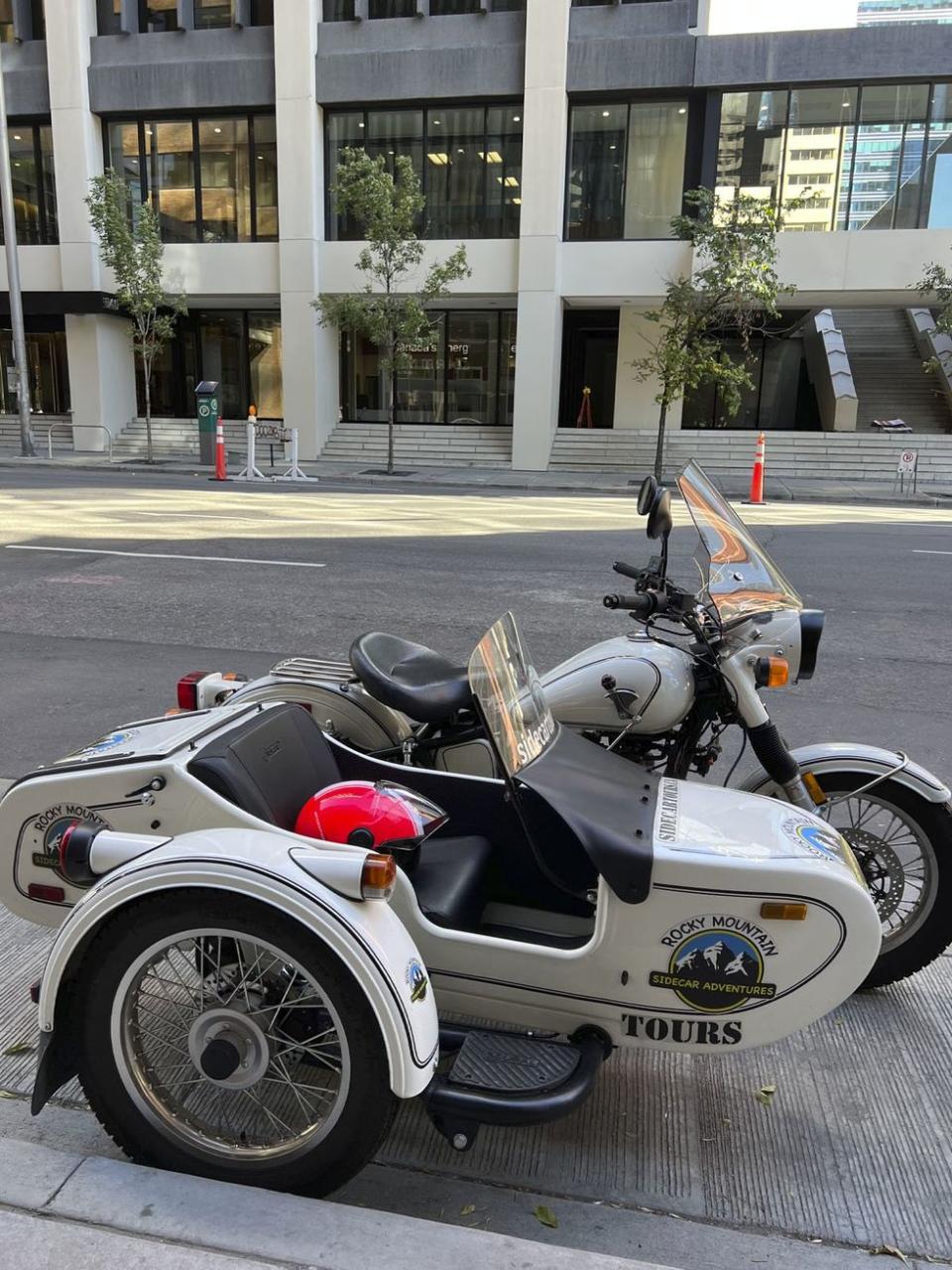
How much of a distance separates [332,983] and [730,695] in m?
1.53

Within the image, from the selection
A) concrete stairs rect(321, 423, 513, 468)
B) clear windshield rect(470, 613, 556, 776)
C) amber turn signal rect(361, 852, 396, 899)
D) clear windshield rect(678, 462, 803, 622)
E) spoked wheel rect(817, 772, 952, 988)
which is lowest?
concrete stairs rect(321, 423, 513, 468)

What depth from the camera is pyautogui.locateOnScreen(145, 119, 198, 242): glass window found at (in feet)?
91.1

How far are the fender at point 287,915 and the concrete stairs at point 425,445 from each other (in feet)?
79.7

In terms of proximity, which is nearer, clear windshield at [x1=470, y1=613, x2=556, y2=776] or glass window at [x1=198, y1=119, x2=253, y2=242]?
clear windshield at [x1=470, y1=613, x2=556, y2=776]

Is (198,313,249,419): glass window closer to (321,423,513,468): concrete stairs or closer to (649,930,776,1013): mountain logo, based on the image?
(321,423,513,468): concrete stairs

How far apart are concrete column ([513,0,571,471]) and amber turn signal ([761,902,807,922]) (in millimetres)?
23835

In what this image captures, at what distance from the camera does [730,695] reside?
3.01 m

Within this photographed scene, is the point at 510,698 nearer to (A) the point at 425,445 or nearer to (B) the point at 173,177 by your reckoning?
(A) the point at 425,445

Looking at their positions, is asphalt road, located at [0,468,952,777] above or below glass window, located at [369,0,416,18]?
below

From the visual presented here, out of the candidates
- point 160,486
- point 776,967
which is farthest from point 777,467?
point 776,967

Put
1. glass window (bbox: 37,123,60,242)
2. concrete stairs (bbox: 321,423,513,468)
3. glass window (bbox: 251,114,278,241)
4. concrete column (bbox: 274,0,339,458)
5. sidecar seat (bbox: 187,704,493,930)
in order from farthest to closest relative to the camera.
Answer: glass window (bbox: 37,123,60,242) → glass window (bbox: 251,114,278,241) → concrete stairs (bbox: 321,423,513,468) → concrete column (bbox: 274,0,339,458) → sidecar seat (bbox: 187,704,493,930)

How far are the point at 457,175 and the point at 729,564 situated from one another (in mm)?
26273

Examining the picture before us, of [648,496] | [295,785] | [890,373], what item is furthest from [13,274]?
[295,785]

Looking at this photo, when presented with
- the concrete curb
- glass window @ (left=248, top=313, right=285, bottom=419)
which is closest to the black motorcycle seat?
the concrete curb
